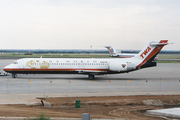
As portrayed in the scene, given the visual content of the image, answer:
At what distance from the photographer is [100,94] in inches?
1137

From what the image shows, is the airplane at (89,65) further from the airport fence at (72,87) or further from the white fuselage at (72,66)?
the airport fence at (72,87)

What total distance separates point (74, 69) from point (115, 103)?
2000 cm

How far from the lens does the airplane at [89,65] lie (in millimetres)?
43594

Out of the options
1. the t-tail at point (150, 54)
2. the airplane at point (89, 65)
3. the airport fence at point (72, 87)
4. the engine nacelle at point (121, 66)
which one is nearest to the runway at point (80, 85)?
the airport fence at point (72, 87)

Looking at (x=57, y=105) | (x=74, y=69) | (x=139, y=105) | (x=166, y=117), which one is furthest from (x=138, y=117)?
(x=74, y=69)

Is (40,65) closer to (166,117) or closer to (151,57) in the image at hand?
(151,57)

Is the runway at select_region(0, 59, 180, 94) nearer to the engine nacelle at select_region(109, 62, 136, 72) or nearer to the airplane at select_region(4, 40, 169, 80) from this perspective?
the airplane at select_region(4, 40, 169, 80)

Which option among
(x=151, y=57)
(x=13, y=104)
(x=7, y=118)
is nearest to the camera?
(x=7, y=118)

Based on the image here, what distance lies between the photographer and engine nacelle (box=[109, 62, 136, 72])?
4347 centimetres

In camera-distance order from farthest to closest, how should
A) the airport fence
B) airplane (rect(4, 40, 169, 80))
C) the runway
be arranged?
airplane (rect(4, 40, 169, 80))
the runway
the airport fence

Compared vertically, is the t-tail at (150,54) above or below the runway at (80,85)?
above

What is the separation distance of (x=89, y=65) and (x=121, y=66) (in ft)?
16.2

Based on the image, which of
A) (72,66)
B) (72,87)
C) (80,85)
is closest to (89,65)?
(72,66)

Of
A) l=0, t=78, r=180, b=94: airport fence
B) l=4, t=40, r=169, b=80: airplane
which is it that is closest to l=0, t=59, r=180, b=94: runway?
l=0, t=78, r=180, b=94: airport fence
